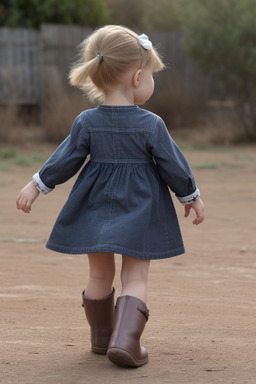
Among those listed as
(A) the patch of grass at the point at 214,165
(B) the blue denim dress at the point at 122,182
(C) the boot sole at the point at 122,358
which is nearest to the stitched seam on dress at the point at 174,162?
(B) the blue denim dress at the point at 122,182

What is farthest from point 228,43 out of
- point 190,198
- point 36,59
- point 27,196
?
point 27,196

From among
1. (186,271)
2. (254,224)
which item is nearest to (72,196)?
(186,271)

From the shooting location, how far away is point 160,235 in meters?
3.07

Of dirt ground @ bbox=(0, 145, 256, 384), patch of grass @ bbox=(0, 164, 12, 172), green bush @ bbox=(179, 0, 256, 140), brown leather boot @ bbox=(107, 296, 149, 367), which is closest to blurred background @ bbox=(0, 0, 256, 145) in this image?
green bush @ bbox=(179, 0, 256, 140)

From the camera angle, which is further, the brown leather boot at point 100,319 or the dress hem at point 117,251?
the brown leather boot at point 100,319

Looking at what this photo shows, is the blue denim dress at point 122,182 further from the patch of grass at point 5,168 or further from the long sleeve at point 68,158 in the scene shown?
the patch of grass at point 5,168

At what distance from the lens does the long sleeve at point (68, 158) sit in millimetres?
3107

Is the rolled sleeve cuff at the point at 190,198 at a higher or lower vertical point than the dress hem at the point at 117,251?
higher

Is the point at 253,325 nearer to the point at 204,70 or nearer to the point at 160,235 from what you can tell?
the point at 160,235

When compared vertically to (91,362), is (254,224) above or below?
below

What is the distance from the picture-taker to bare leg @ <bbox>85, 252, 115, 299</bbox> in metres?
3.12

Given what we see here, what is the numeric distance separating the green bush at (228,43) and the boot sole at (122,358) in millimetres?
10458

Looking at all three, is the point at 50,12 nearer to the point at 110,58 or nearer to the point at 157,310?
the point at 157,310

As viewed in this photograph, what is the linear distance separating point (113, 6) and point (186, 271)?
23.9 metres
